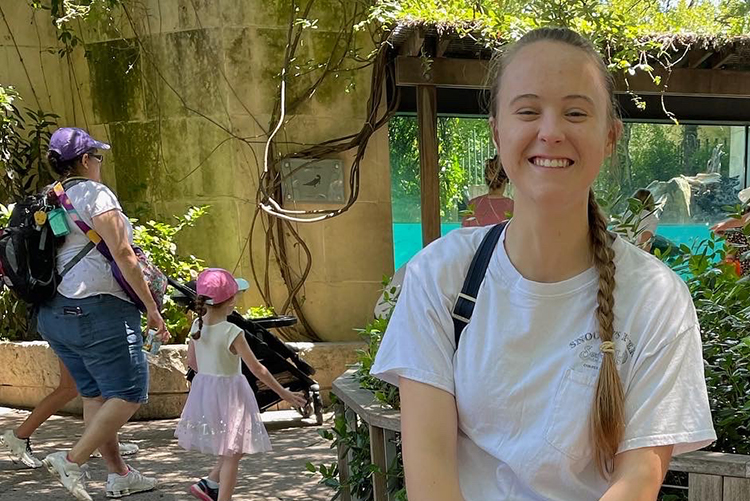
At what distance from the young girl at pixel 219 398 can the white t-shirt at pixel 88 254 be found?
1.61ft

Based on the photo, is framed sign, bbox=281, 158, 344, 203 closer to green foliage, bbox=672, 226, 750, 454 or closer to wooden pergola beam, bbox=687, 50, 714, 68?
wooden pergola beam, bbox=687, 50, 714, 68

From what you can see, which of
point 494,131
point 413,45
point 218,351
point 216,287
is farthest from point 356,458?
point 413,45

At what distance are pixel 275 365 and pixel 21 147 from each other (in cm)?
312

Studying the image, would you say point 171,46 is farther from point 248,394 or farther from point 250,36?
point 248,394

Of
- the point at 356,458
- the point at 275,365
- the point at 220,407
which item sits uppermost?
the point at 356,458

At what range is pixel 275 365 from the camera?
493 cm

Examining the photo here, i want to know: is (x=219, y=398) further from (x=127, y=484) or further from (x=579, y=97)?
(x=579, y=97)

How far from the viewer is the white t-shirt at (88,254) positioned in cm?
353

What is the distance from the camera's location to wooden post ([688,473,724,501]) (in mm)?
1804

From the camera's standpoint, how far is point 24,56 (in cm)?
628

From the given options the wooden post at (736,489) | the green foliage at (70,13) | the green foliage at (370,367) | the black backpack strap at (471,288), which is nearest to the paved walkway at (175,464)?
the green foliage at (370,367)

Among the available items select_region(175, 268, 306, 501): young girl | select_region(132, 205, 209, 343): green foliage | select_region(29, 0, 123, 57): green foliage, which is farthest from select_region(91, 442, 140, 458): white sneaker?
select_region(29, 0, 123, 57): green foliage

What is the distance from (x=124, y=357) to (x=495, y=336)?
110 inches

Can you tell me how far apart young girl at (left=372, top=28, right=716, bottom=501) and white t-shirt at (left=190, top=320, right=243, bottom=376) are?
7.72 feet
